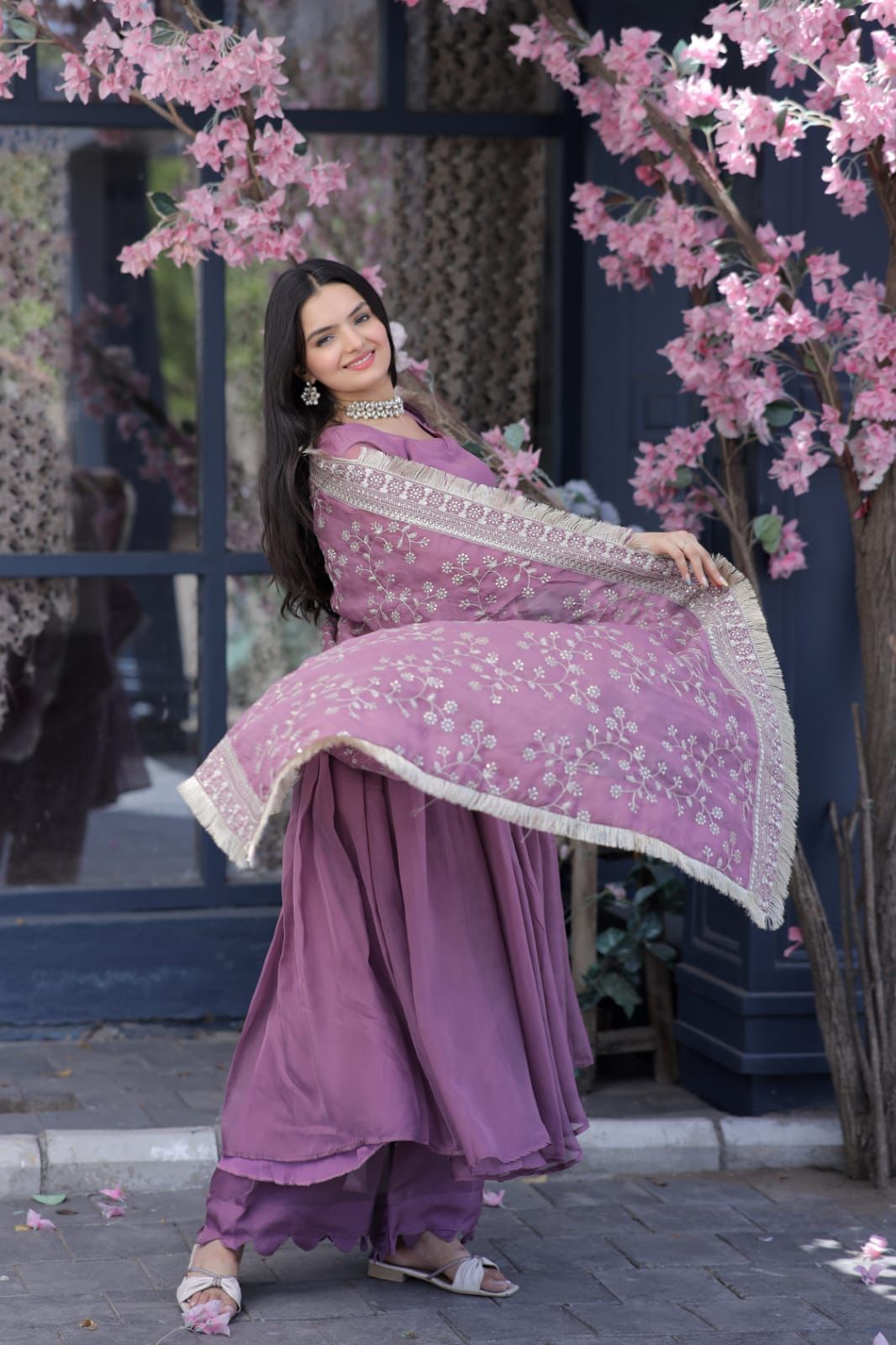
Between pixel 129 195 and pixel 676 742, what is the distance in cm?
277

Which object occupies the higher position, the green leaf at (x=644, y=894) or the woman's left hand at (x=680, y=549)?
the woman's left hand at (x=680, y=549)

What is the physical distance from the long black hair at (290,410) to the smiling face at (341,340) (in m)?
0.02

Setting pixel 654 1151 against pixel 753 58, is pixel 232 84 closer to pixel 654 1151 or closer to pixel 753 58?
pixel 753 58

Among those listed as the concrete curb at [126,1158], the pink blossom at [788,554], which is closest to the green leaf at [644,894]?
the pink blossom at [788,554]

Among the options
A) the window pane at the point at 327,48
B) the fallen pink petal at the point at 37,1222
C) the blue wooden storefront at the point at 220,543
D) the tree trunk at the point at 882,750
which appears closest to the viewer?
the fallen pink petal at the point at 37,1222

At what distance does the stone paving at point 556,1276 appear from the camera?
3326 millimetres

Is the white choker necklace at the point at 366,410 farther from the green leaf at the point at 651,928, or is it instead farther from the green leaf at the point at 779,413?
the green leaf at the point at 651,928

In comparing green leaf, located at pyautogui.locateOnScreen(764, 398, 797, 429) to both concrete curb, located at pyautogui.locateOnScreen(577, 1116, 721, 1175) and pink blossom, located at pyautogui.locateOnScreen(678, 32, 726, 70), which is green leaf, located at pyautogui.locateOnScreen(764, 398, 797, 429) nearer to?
pink blossom, located at pyautogui.locateOnScreen(678, 32, 726, 70)

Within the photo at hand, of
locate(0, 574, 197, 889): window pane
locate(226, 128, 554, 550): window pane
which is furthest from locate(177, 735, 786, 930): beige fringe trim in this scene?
locate(226, 128, 554, 550): window pane

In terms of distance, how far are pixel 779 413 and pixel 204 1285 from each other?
2.21 metres

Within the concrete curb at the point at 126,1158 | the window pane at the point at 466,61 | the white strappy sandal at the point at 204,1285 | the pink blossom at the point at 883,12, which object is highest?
the window pane at the point at 466,61

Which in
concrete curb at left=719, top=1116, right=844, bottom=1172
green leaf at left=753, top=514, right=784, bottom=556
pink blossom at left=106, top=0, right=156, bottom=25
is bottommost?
concrete curb at left=719, top=1116, right=844, bottom=1172

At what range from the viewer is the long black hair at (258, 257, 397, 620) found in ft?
11.5

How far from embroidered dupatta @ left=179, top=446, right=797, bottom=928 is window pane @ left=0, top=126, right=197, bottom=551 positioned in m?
1.83
